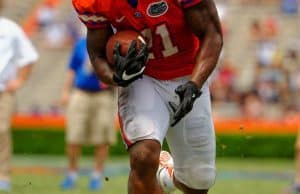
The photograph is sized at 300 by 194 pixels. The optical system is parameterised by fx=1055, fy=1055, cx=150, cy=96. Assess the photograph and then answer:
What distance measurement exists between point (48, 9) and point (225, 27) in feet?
13.3

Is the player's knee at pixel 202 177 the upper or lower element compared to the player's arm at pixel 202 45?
lower

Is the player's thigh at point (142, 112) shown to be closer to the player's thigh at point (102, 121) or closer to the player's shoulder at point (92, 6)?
the player's shoulder at point (92, 6)

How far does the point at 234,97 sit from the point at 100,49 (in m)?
14.6

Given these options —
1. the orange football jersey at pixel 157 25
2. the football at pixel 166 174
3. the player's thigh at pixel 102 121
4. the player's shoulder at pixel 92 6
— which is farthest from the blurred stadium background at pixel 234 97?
the player's shoulder at pixel 92 6

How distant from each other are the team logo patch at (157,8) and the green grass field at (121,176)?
3.33m

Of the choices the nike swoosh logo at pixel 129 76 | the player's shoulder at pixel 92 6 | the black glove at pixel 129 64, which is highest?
the player's shoulder at pixel 92 6

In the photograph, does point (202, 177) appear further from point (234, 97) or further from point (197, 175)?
point (234, 97)

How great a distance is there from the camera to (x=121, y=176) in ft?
43.4

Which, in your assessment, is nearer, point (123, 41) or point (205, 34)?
point (123, 41)

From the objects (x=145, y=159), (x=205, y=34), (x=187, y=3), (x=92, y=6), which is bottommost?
(x=145, y=159)

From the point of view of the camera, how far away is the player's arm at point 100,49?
6477 mm

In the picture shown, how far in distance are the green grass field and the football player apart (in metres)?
2.92

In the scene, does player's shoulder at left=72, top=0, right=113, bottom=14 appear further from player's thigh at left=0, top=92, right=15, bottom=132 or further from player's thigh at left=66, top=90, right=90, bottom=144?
player's thigh at left=66, top=90, right=90, bottom=144

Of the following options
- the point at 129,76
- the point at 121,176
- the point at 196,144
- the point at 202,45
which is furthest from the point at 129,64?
the point at 121,176
